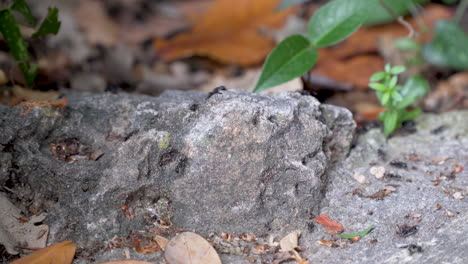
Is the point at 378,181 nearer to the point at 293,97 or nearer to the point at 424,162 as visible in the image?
the point at 424,162

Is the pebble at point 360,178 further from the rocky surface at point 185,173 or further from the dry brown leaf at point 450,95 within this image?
the dry brown leaf at point 450,95

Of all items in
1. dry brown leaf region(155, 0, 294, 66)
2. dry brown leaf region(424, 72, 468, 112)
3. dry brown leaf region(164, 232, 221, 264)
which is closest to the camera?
dry brown leaf region(164, 232, 221, 264)

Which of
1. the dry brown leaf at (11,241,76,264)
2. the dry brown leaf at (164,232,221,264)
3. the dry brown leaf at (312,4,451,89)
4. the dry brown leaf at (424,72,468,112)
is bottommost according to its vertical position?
the dry brown leaf at (424,72,468,112)

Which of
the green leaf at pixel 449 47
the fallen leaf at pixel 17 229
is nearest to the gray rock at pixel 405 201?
the green leaf at pixel 449 47

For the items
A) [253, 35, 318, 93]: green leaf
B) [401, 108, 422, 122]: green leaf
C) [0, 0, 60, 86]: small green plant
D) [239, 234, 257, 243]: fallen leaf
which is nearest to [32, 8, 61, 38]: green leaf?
[0, 0, 60, 86]: small green plant

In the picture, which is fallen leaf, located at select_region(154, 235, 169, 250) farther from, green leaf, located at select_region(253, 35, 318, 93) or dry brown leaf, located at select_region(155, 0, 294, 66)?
dry brown leaf, located at select_region(155, 0, 294, 66)

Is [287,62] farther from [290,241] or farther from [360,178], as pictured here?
[290,241]
